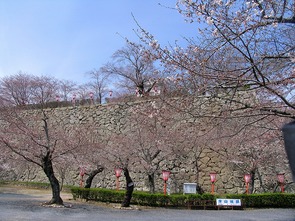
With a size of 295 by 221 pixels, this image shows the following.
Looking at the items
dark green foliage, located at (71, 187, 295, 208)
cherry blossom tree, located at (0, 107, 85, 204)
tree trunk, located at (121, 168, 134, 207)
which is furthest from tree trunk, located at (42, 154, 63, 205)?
dark green foliage, located at (71, 187, 295, 208)

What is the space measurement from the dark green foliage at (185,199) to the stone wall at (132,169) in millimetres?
1332

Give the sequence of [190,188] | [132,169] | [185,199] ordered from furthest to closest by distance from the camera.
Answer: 1. [132,169]
2. [190,188]
3. [185,199]

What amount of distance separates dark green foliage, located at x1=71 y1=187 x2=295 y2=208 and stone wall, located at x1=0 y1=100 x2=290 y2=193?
1.33 m

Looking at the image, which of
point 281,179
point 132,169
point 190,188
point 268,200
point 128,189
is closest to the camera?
point 128,189

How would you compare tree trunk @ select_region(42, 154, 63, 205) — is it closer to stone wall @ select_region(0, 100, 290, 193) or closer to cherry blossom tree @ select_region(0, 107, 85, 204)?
cherry blossom tree @ select_region(0, 107, 85, 204)

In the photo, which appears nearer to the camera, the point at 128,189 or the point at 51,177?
the point at 51,177

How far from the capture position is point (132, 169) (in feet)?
63.8

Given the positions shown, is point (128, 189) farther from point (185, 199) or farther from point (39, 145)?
point (39, 145)

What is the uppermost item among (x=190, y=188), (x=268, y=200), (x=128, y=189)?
(x=190, y=188)

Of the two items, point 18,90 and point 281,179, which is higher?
point 18,90

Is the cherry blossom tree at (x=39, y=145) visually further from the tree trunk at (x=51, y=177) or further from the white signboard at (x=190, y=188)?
the white signboard at (x=190, y=188)

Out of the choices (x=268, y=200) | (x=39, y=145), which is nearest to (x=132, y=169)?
(x=268, y=200)

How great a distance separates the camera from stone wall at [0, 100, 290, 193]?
1784 cm

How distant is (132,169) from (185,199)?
616 cm
